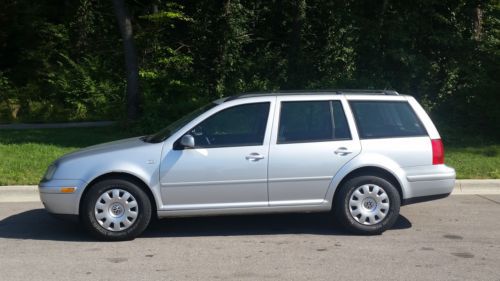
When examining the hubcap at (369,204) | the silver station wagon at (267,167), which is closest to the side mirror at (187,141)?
the silver station wagon at (267,167)

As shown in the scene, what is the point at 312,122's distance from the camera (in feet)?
22.8

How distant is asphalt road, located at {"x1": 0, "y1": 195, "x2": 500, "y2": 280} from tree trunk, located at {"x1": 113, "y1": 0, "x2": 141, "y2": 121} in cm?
713

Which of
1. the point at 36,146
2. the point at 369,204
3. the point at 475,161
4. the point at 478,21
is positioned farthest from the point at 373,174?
the point at 478,21

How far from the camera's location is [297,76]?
18031 mm

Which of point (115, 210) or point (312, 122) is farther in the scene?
point (312, 122)

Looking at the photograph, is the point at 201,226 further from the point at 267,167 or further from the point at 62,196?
the point at 62,196

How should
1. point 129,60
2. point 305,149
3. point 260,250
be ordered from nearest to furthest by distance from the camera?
point 260,250 → point 305,149 → point 129,60

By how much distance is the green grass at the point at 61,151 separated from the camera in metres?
9.84

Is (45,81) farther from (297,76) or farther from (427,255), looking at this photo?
(427,255)

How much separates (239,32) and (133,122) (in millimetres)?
5619

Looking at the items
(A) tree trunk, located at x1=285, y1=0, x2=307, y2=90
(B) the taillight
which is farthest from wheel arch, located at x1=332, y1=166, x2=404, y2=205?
(A) tree trunk, located at x1=285, y1=0, x2=307, y2=90

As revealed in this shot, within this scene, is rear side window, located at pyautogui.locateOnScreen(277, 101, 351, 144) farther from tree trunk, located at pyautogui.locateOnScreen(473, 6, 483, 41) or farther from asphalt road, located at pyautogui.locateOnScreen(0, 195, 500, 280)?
tree trunk, located at pyautogui.locateOnScreen(473, 6, 483, 41)

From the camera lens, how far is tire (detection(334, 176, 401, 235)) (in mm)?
6832

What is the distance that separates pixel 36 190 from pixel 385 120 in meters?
4.95
